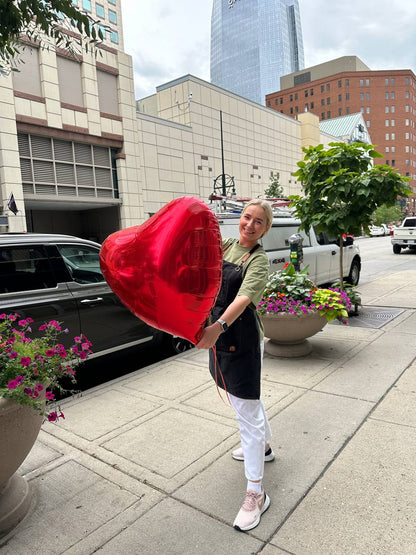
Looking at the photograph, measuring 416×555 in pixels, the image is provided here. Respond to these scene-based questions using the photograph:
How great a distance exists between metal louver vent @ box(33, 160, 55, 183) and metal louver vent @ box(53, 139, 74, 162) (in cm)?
79

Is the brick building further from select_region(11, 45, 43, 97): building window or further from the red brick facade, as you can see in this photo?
select_region(11, 45, 43, 97): building window

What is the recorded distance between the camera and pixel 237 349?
2363 mm

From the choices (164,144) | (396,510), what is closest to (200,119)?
(164,144)

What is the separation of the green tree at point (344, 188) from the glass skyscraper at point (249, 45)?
487 feet

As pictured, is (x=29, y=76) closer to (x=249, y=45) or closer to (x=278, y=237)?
(x=278, y=237)

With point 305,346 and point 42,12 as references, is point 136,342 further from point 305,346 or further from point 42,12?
point 42,12

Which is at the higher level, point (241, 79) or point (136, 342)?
point (241, 79)

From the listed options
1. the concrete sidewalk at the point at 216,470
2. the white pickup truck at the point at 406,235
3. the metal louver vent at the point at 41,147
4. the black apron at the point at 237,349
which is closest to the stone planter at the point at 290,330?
the concrete sidewalk at the point at 216,470

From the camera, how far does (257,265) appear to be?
2.39 m

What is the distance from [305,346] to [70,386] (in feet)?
9.71

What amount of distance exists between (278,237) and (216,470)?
614cm

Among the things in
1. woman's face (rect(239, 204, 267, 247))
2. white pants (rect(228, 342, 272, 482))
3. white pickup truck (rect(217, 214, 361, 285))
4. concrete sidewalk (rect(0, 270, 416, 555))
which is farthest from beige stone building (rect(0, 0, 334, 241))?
white pants (rect(228, 342, 272, 482))

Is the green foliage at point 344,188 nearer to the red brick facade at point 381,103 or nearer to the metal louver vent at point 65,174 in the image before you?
the metal louver vent at point 65,174

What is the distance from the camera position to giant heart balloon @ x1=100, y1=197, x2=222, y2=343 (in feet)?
6.06
